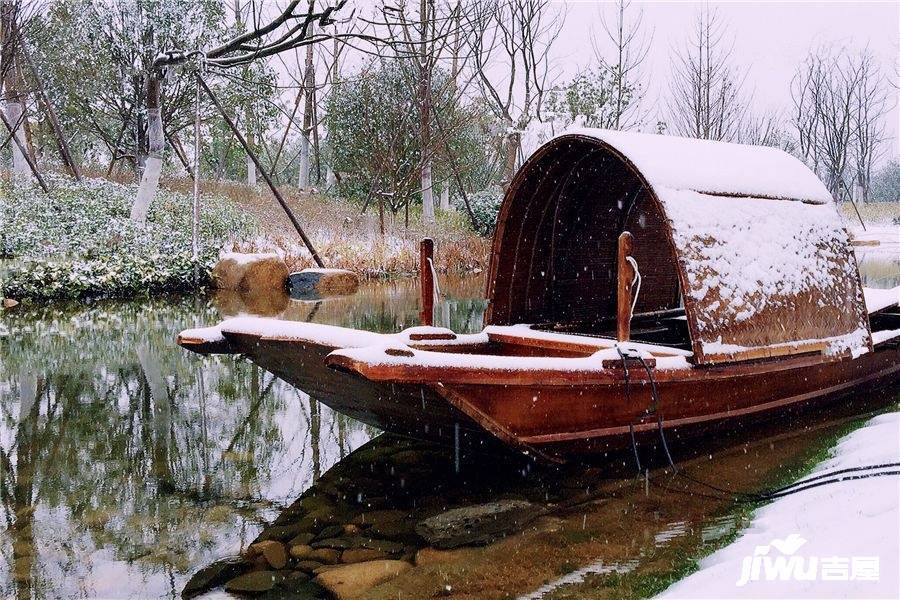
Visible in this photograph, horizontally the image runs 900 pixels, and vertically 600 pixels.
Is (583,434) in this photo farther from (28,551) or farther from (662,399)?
(28,551)

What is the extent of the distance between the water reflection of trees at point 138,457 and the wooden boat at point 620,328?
2.25ft

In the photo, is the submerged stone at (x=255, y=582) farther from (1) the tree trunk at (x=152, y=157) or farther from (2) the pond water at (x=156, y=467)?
(1) the tree trunk at (x=152, y=157)

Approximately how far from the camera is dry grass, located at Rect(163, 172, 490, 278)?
1530 cm

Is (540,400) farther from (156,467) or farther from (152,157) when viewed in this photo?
(152,157)

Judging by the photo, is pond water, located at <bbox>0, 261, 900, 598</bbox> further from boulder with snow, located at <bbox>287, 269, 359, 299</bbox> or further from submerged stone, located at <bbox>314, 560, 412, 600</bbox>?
boulder with snow, located at <bbox>287, 269, 359, 299</bbox>

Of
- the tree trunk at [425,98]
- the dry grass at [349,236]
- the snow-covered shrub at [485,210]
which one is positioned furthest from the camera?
the snow-covered shrub at [485,210]

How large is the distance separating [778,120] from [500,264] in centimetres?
2882

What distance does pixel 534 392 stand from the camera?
11.5ft

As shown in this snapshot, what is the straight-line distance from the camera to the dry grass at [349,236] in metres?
15.3

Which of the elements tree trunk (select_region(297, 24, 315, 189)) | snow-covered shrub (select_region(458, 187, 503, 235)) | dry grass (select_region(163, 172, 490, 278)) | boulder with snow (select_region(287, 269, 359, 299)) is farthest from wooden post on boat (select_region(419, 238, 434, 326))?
tree trunk (select_region(297, 24, 315, 189))

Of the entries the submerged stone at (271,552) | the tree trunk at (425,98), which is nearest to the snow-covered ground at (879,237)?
the tree trunk at (425,98)

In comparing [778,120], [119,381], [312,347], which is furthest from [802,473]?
[778,120]

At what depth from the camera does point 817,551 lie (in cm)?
257

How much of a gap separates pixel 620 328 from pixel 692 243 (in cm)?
72
